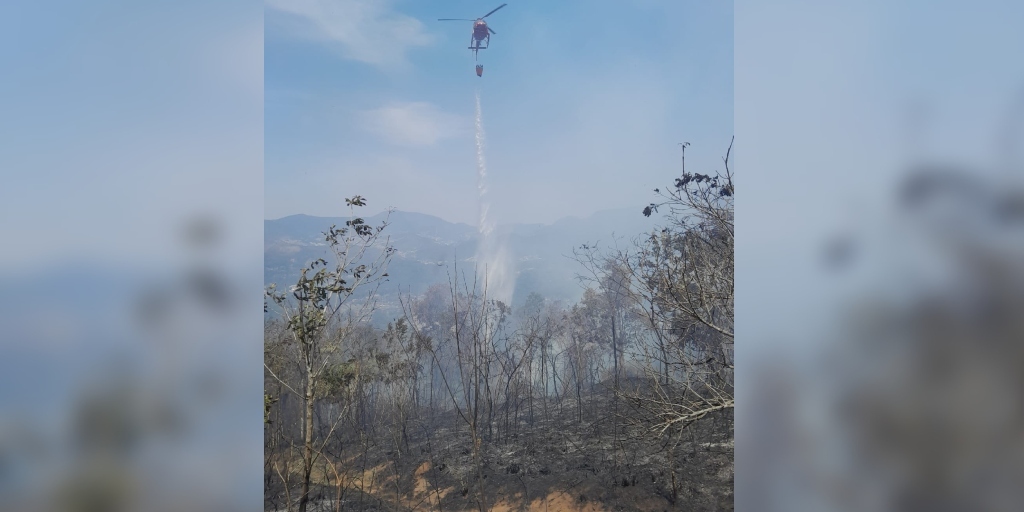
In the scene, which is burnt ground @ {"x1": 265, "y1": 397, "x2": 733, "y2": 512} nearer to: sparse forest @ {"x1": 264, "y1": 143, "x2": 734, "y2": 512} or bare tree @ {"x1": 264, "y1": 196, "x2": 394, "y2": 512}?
sparse forest @ {"x1": 264, "y1": 143, "x2": 734, "y2": 512}

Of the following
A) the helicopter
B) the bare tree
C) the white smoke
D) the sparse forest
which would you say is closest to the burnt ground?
the sparse forest

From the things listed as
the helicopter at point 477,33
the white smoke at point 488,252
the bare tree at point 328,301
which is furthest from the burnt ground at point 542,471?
the helicopter at point 477,33

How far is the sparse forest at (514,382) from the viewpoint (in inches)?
89.0

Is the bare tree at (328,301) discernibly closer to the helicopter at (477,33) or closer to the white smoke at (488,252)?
the white smoke at (488,252)

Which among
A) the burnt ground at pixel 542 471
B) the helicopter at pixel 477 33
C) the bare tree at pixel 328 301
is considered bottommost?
the burnt ground at pixel 542 471

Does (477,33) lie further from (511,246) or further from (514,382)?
(514,382)

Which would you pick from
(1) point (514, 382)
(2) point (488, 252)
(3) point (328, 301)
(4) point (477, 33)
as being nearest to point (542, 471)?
(1) point (514, 382)

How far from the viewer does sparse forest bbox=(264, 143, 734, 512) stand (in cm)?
226

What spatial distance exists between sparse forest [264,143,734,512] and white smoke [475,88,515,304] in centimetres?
5

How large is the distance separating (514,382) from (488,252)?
0.58 meters

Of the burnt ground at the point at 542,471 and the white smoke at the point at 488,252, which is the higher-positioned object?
the white smoke at the point at 488,252

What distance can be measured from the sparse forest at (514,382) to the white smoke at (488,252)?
0.18 feet
